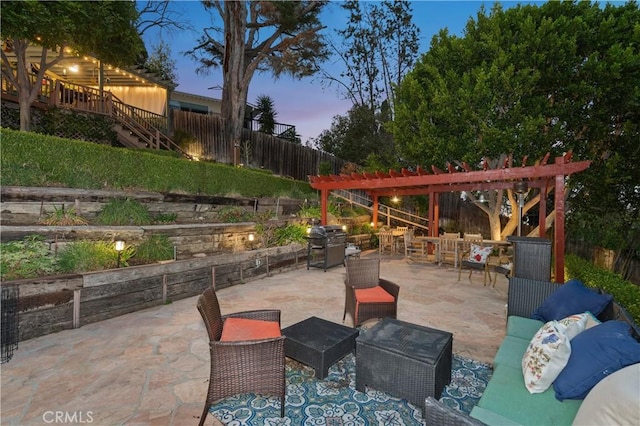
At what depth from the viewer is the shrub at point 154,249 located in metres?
5.07

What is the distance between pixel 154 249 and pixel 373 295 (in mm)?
3771

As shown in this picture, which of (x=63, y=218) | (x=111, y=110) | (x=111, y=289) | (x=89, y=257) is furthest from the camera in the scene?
(x=111, y=110)

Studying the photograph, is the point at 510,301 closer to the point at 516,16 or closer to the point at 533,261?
the point at 533,261

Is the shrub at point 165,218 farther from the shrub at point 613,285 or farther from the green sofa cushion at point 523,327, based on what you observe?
the shrub at point 613,285

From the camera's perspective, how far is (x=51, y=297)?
364 centimetres

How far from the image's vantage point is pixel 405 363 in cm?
241

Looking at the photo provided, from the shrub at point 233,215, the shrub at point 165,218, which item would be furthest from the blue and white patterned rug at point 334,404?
the shrub at point 233,215

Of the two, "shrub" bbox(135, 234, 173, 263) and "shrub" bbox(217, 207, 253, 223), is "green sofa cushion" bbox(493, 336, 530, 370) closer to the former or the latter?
"shrub" bbox(135, 234, 173, 263)

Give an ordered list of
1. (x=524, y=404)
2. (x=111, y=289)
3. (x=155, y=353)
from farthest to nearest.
A: (x=111, y=289)
(x=155, y=353)
(x=524, y=404)

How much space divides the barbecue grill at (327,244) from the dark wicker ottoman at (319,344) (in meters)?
4.54

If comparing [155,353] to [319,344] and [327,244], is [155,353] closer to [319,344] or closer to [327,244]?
[319,344]

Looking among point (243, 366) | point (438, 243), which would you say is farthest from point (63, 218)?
point (438, 243)

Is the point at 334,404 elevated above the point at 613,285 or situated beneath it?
situated beneath

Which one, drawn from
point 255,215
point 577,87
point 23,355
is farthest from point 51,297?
point 577,87
